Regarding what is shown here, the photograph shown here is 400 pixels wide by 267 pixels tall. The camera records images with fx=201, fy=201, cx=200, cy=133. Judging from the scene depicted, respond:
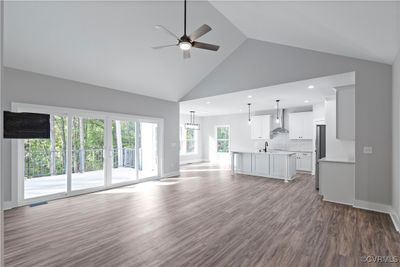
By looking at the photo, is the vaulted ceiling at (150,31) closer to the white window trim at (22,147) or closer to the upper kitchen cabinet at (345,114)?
the white window trim at (22,147)

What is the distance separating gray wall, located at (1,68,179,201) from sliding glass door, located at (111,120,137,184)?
0.46 meters

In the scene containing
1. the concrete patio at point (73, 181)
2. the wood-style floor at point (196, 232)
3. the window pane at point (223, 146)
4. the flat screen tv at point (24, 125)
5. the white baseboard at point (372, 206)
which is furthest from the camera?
the window pane at point (223, 146)

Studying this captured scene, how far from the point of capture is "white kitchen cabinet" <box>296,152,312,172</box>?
311 inches

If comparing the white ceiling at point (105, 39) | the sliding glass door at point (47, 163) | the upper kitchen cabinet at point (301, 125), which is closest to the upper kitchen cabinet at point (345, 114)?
the white ceiling at point (105, 39)

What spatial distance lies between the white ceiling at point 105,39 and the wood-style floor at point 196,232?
2.97 meters

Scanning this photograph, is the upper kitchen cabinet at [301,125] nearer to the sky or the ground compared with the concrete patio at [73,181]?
nearer to the sky

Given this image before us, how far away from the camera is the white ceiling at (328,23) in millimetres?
2389

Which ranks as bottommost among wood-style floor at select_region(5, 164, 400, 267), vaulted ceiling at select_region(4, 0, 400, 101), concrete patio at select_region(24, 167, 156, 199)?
wood-style floor at select_region(5, 164, 400, 267)

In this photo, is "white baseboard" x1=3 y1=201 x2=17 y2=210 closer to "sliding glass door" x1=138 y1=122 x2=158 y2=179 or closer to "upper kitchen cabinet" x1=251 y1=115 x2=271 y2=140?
"sliding glass door" x1=138 y1=122 x2=158 y2=179

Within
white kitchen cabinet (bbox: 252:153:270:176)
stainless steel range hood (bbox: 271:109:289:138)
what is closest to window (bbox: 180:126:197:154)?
stainless steel range hood (bbox: 271:109:289:138)

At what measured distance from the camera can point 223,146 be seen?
1168cm

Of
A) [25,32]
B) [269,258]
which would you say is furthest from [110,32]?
[269,258]

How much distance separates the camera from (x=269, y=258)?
2.32 m

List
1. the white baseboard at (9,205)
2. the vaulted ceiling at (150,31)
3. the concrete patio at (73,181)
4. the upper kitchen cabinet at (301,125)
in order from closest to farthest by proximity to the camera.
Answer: the vaulted ceiling at (150,31), the white baseboard at (9,205), the concrete patio at (73,181), the upper kitchen cabinet at (301,125)
